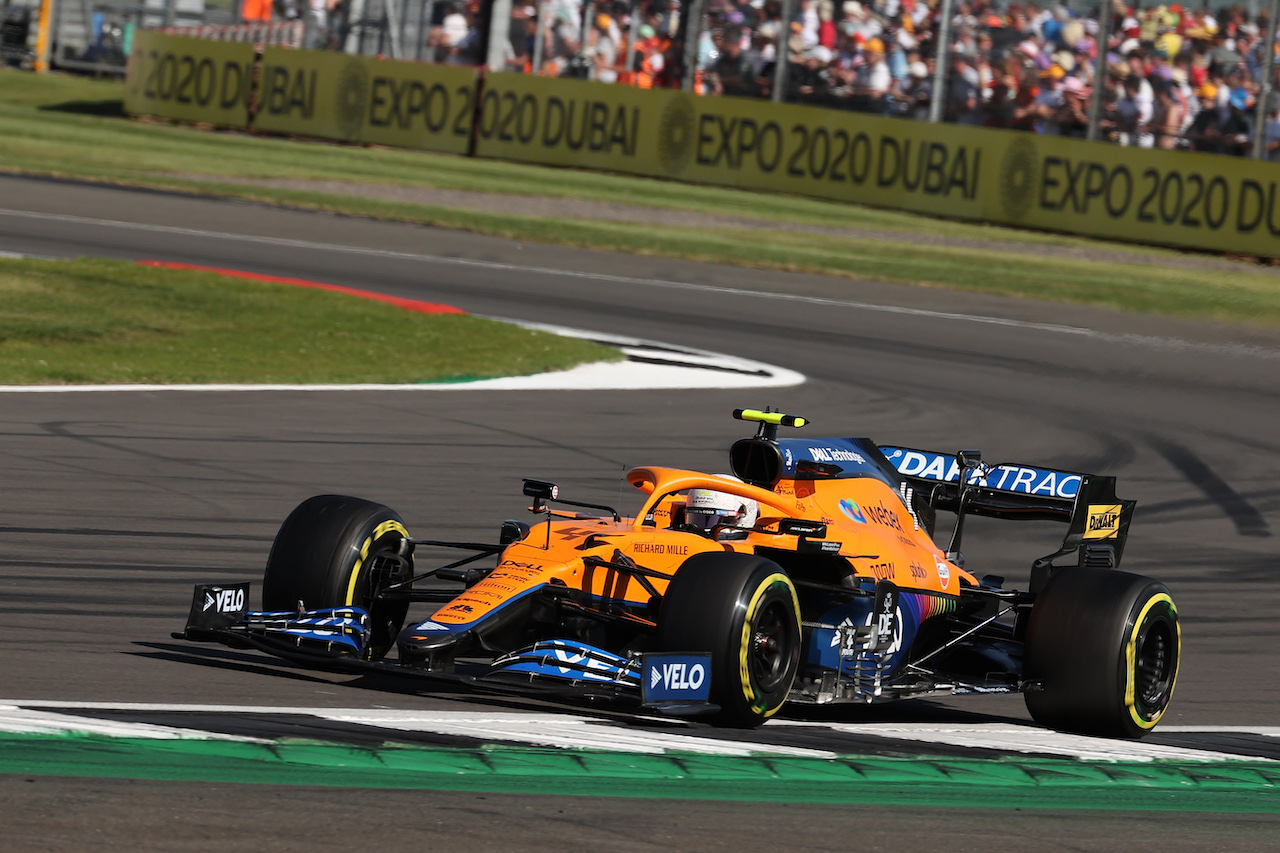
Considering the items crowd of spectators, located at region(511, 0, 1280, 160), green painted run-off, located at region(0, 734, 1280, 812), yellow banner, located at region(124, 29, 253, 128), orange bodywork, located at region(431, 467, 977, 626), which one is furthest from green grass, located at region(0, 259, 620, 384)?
yellow banner, located at region(124, 29, 253, 128)

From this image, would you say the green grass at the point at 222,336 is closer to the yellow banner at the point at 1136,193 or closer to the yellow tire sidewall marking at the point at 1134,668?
the yellow tire sidewall marking at the point at 1134,668

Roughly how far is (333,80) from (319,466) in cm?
2434

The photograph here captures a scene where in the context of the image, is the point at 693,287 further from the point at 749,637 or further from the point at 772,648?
the point at 749,637

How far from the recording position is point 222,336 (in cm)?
1574

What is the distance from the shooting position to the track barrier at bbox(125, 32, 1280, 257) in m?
27.2

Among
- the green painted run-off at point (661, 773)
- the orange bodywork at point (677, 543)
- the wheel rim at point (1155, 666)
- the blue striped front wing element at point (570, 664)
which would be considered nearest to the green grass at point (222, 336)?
the orange bodywork at point (677, 543)

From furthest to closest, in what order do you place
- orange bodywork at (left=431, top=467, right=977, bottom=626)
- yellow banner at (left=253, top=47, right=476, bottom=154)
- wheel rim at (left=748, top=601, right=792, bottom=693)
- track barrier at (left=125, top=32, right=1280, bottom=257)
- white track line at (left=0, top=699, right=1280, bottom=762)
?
yellow banner at (left=253, top=47, right=476, bottom=154), track barrier at (left=125, top=32, right=1280, bottom=257), orange bodywork at (left=431, top=467, right=977, bottom=626), wheel rim at (left=748, top=601, right=792, bottom=693), white track line at (left=0, top=699, right=1280, bottom=762)

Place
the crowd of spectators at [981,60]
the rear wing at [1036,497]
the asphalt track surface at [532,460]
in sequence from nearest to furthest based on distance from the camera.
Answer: the asphalt track surface at [532,460], the rear wing at [1036,497], the crowd of spectators at [981,60]

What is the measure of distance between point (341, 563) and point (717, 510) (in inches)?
56.9

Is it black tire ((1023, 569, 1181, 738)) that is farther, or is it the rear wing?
the rear wing

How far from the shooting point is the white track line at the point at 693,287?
66.3ft

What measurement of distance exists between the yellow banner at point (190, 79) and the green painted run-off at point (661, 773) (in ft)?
101

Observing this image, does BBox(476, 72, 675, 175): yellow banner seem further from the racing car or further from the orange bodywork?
the orange bodywork

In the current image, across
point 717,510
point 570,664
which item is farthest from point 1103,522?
point 570,664
